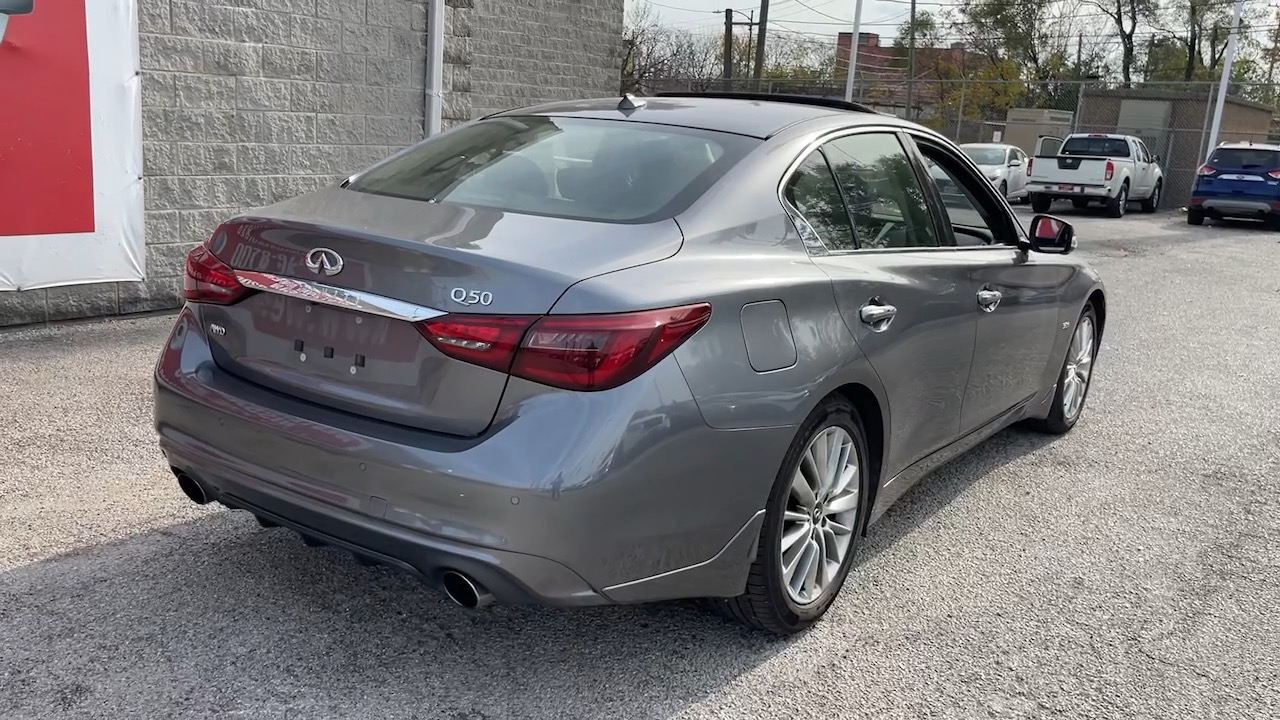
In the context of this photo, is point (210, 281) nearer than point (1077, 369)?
Yes

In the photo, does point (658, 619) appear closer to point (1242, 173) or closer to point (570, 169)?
point (570, 169)

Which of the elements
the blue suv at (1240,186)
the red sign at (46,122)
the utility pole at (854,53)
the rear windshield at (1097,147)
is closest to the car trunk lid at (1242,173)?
the blue suv at (1240,186)

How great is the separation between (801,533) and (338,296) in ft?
4.95

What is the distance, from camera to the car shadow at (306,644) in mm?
2922

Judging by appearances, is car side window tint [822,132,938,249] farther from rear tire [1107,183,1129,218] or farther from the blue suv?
rear tire [1107,183,1129,218]

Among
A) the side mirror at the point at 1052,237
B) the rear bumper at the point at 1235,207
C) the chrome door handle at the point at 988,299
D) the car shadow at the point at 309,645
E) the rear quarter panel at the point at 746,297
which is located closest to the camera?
the rear quarter panel at the point at 746,297

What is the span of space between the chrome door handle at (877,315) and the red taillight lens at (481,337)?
1.24 metres

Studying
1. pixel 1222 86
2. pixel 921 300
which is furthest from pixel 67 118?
pixel 1222 86

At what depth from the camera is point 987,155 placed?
78.4ft

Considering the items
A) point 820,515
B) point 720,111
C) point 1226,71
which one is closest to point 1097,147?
point 1226,71

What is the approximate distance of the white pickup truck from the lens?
22594mm

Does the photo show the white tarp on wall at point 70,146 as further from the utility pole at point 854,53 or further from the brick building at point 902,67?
the brick building at point 902,67

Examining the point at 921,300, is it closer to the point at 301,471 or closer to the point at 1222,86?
the point at 301,471

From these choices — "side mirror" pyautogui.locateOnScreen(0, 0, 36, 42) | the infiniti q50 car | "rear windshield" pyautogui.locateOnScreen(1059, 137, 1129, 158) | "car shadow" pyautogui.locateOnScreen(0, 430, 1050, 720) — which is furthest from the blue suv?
"car shadow" pyautogui.locateOnScreen(0, 430, 1050, 720)
